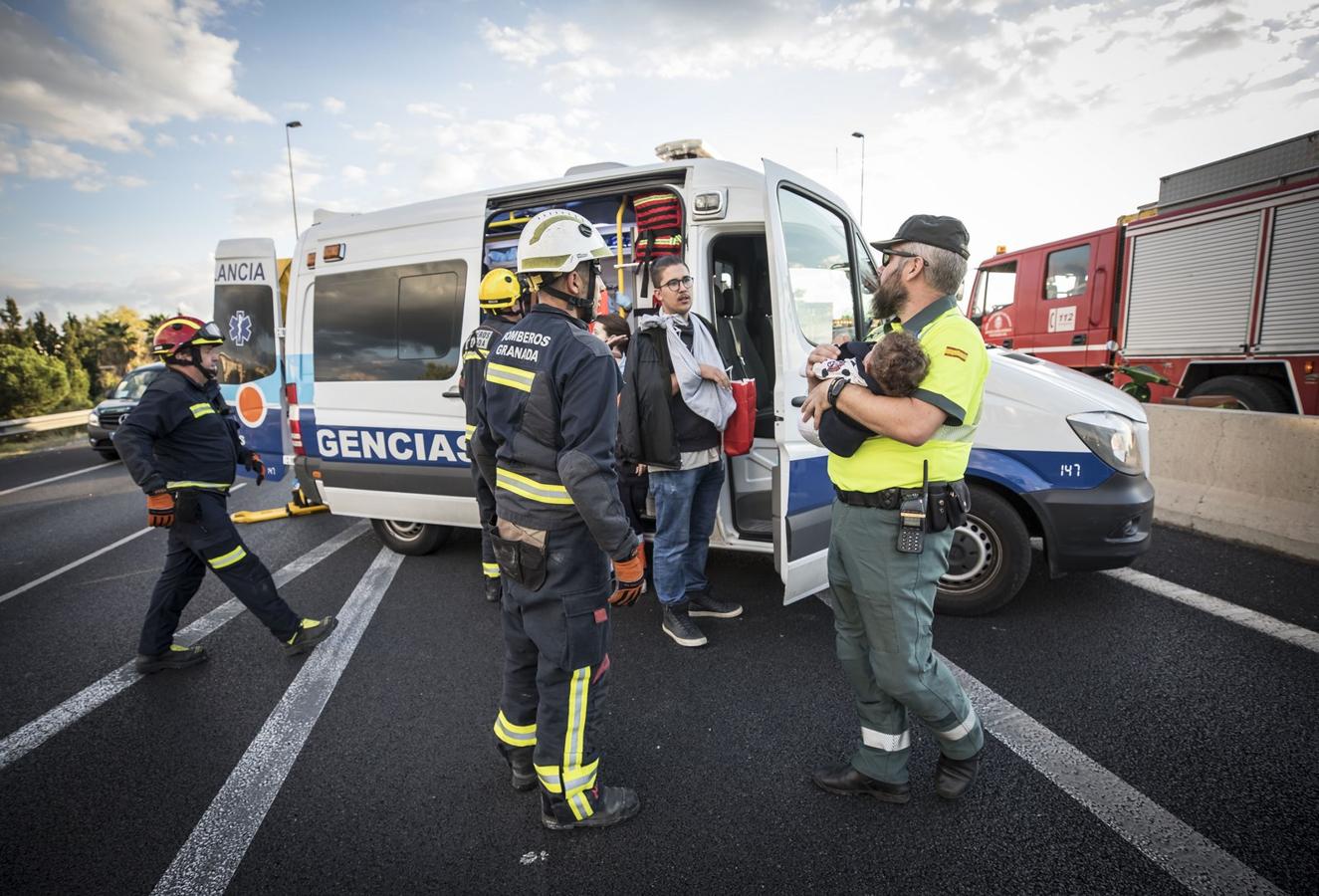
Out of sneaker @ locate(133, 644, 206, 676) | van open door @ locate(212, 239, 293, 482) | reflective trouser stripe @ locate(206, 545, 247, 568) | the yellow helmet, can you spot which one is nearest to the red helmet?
reflective trouser stripe @ locate(206, 545, 247, 568)

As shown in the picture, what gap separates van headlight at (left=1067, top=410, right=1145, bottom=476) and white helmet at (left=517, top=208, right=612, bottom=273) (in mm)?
2716

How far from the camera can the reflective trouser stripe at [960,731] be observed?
207cm

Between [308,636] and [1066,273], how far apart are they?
9.62 metres

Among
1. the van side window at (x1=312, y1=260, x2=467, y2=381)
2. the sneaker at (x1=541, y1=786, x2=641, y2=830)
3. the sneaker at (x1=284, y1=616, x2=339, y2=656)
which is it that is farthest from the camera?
the van side window at (x1=312, y1=260, x2=467, y2=381)

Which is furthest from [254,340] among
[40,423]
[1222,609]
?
[40,423]

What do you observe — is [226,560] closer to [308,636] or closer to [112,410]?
[308,636]

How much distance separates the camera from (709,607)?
3.71 metres

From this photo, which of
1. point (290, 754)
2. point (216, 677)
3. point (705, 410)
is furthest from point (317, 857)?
point (705, 410)

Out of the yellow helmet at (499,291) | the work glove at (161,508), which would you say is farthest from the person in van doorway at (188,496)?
the yellow helmet at (499,291)

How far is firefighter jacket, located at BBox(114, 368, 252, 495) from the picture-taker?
10.2 feet

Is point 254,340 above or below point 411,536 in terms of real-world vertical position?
above

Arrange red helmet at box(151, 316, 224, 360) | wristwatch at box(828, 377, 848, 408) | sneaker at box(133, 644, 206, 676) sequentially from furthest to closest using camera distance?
sneaker at box(133, 644, 206, 676) < red helmet at box(151, 316, 224, 360) < wristwatch at box(828, 377, 848, 408)

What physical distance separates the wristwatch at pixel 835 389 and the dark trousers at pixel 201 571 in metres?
3.01

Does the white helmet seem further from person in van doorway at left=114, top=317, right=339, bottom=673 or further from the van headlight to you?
the van headlight
